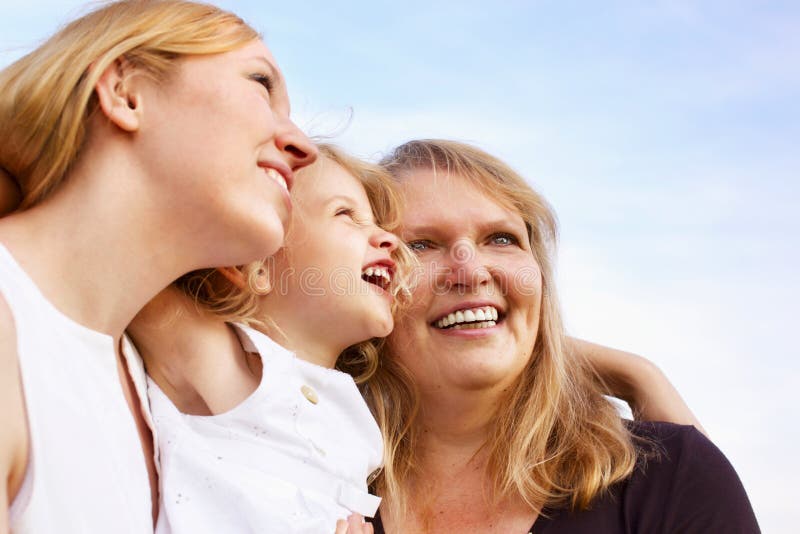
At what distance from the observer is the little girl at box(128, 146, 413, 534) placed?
248 centimetres

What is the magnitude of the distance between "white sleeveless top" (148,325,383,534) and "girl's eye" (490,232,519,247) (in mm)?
1003

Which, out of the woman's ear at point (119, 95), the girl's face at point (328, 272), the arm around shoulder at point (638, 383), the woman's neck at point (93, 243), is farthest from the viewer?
the arm around shoulder at point (638, 383)

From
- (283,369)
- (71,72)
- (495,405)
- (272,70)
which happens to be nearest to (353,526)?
(283,369)

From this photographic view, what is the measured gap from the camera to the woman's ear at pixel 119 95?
7.63 ft

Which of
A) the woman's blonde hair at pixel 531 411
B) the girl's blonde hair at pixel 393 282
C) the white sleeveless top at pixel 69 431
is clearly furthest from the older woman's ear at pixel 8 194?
the woman's blonde hair at pixel 531 411

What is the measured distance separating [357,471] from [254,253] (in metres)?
0.86

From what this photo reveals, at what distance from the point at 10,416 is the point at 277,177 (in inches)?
43.2

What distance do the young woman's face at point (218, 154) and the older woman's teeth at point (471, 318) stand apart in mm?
1130

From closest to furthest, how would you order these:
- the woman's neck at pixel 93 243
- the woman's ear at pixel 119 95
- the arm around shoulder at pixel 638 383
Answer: the woman's neck at pixel 93 243
the woman's ear at pixel 119 95
the arm around shoulder at pixel 638 383

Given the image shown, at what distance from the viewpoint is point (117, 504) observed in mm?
2145

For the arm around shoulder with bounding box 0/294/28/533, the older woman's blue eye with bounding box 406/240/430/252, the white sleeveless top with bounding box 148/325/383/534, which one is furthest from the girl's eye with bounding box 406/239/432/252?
the arm around shoulder with bounding box 0/294/28/533

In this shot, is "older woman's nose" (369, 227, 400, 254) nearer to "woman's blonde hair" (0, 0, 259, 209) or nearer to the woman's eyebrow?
the woman's eyebrow

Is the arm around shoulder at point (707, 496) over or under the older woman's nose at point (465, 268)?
under

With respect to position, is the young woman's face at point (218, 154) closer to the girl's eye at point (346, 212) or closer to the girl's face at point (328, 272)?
the girl's face at point (328, 272)
